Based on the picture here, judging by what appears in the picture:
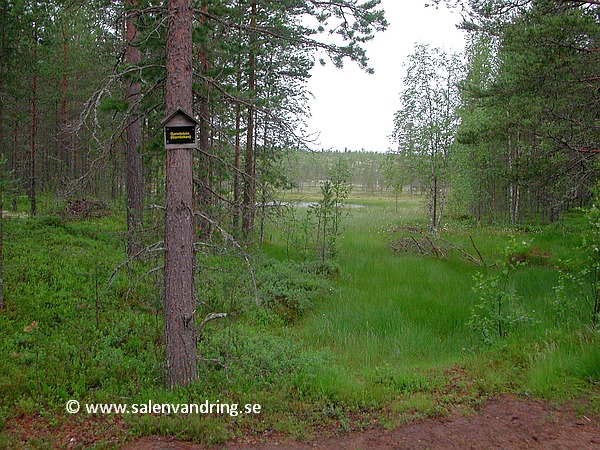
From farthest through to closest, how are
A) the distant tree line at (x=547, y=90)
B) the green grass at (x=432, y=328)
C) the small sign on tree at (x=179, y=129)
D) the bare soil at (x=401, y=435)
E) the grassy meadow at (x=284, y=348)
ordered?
the distant tree line at (x=547, y=90), the green grass at (x=432, y=328), the small sign on tree at (x=179, y=129), the grassy meadow at (x=284, y=348), the bare soil at (x=401, y=435)

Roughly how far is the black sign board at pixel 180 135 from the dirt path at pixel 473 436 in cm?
325

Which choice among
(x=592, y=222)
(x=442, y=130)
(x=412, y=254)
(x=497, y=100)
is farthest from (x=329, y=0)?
(x=442, y=130)

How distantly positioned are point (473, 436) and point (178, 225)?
396 cm

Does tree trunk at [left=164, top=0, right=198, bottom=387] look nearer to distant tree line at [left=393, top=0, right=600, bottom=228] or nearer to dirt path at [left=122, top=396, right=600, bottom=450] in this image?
dirt path at [left=122, top=396, right=600, bottom=450]

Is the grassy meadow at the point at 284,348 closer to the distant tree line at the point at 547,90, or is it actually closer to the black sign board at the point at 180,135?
the black sign board at the point at 180,135

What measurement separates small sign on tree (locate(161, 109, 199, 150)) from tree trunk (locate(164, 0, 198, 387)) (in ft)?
0.38

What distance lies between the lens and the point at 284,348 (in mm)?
6531

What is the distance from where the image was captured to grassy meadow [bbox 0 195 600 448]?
4.84 m

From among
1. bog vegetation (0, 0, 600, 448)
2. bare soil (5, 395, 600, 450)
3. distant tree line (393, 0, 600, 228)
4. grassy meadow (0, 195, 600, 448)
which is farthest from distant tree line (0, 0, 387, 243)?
distant tree line (393, 0, 600, 228)

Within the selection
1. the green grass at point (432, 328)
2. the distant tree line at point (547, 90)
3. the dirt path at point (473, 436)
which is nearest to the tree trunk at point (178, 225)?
the dirt path at point (473, 436)

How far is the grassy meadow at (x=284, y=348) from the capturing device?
484 centimetres

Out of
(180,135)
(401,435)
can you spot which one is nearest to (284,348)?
(401,435)

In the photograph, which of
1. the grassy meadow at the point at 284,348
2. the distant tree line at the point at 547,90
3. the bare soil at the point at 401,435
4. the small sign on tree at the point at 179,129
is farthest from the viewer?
the distant tree line at the point at 547,90

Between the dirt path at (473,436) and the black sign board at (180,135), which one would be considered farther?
the black sign board at (180,135)
